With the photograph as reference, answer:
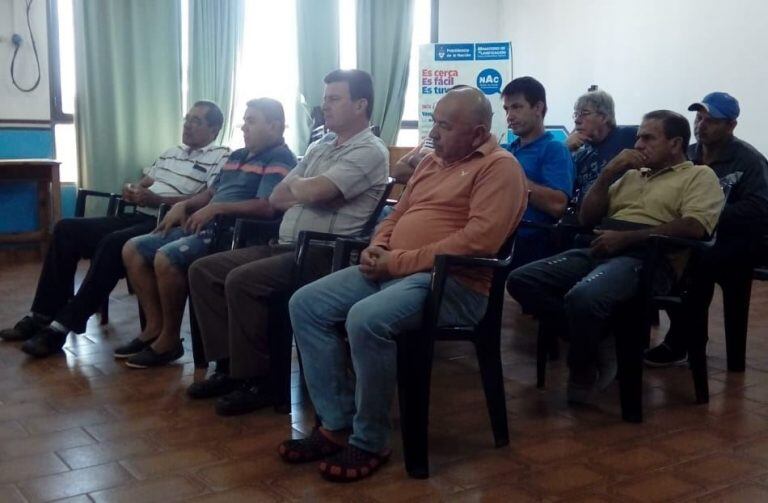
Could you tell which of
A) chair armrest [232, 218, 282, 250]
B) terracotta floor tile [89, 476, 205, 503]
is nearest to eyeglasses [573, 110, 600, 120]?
chair armrest [232, 218, 282, 250]

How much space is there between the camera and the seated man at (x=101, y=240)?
11.1ft

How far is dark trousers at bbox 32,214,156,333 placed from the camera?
3373 millimetres

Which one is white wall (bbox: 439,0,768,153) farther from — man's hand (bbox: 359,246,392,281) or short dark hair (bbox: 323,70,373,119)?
man's hand (bbox: 359,246,392,281)

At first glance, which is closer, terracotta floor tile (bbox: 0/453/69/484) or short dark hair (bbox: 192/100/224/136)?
terracotta floor tile (bbox: 0/453/69/484)

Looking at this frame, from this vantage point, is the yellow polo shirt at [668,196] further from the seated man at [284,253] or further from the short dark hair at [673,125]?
the seated man at [284,253]

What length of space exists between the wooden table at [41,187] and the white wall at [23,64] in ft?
1.51

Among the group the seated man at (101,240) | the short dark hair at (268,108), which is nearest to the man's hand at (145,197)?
the seated man at (101,240)

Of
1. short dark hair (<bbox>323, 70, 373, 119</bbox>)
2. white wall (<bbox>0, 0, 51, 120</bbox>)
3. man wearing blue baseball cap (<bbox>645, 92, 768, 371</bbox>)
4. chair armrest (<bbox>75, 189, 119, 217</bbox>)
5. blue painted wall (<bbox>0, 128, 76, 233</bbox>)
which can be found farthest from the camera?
blue painted wall (<bbox>0, 128, 76, 233</bbox>)

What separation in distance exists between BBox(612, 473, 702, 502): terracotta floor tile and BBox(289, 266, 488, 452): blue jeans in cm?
59

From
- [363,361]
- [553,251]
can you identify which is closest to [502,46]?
[553,251]

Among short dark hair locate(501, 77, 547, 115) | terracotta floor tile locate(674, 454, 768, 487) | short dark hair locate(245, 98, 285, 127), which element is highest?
short dark hair locate(501, 77, 547, 115)

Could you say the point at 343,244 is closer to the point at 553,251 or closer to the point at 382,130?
the point at 553,251

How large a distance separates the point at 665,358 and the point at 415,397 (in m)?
1.56

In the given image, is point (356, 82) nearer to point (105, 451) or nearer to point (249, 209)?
point (249, 209)
